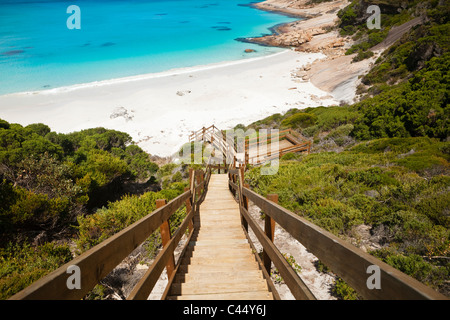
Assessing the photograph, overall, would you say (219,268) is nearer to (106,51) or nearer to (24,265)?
(24,265)

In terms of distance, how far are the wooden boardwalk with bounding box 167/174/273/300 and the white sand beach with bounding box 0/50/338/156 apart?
14036 millimetres

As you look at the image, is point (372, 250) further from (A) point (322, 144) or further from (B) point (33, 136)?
(B) point (33, 136)

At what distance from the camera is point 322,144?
14344mm

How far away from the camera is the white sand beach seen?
68.6ft

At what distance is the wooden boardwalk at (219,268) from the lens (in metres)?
2.75

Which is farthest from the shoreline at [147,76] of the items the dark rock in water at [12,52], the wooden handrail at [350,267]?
the wooden handrail at [350,267]

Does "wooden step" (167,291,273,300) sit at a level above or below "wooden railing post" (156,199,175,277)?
below

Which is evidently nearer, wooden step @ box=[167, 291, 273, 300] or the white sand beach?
wooden step @ box=[167, 291, 273, 300]

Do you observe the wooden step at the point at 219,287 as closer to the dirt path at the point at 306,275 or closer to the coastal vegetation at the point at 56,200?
the dirt path at the point at 306,275

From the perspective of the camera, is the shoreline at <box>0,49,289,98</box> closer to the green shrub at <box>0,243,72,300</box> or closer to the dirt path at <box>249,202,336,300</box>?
the green shrub at <box>0,243,72,300</box>

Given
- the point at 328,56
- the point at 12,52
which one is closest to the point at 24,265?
the point at 328,56

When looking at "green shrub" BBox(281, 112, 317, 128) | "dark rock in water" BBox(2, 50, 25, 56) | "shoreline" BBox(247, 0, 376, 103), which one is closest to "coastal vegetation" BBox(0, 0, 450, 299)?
"green shrub" BBox(281, 112, 317, 128)

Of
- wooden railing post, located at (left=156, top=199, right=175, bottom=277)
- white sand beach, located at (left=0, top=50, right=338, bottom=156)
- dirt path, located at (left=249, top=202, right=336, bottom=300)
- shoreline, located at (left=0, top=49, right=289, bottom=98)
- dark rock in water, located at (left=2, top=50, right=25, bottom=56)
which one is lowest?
dirt path, located at (left=249, top=202, right=336, bottom=300)

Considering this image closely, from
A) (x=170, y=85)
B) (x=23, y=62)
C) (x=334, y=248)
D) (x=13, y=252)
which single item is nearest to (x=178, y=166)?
(x=13, y=252)
